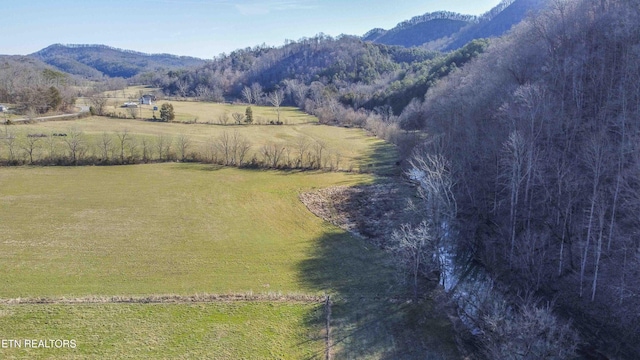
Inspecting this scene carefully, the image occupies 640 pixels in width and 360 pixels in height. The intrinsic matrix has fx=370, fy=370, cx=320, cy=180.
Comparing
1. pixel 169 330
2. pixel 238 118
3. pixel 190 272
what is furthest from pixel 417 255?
pixel 238 118

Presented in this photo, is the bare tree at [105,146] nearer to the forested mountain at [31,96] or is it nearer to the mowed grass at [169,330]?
the forested mountain at [31,96]

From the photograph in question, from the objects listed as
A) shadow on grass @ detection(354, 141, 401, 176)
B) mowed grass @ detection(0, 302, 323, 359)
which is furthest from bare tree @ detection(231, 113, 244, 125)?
mowed grass @ detection(0, 302, 323, 359)

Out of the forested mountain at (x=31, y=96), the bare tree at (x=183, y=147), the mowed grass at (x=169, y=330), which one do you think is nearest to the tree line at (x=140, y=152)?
the bare tree at (x=183, y=147)

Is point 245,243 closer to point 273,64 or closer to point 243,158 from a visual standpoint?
point 243,158

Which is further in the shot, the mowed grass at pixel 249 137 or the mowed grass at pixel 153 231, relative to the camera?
the mowed grass at pixel 249 137

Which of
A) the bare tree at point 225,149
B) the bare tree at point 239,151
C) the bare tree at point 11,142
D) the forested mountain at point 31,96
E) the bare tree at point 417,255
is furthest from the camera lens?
the forested mountain at point 31,96

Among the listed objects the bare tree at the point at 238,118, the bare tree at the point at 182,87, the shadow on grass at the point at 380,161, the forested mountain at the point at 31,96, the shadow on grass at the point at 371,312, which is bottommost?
the shadow on grass at the point at 371,312

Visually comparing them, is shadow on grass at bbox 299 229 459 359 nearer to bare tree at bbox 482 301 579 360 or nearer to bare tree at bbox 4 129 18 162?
bare tree at bbox 482 301 579 360

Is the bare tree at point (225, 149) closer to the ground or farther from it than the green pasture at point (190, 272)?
farther from it
